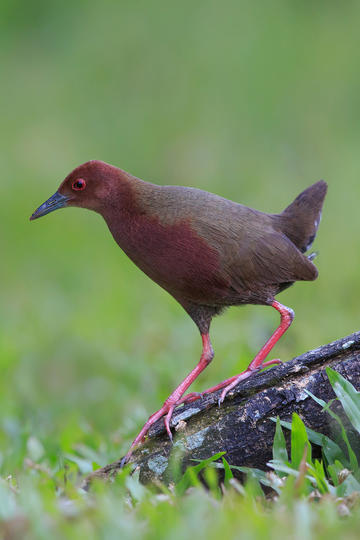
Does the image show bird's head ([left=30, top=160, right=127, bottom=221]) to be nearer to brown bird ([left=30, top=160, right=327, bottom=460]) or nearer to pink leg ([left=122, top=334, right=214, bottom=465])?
brown bird ([left=30, top=160, right=327, bottom=460])

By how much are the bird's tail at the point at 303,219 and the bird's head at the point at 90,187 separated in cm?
98

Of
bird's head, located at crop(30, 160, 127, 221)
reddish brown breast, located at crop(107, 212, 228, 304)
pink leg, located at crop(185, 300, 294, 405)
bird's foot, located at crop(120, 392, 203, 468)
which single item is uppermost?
bird's head, located at crop(30, 160, 127, 221)

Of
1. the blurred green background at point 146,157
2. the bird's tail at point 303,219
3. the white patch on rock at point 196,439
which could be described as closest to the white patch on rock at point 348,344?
the white patch on rock at point 196,439

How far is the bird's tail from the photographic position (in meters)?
4.43

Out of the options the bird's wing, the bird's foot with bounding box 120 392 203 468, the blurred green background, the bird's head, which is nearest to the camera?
the bird's foot with bounding box 120 392 203 468

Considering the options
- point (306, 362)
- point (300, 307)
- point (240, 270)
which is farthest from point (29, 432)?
point (300, 307)

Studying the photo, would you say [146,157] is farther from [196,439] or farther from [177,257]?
[196,439]

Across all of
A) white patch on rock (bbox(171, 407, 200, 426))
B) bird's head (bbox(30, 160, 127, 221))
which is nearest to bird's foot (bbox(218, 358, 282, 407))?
white patch on rock (bbox(171, 407, 200, 426))

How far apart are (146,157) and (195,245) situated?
319 inches

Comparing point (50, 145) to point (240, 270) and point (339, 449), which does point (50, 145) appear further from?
point (339, 449)

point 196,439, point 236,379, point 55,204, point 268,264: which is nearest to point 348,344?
point 236,379

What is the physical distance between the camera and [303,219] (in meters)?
4.49

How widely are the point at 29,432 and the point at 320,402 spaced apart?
8.36 feet

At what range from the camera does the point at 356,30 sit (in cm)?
1325
